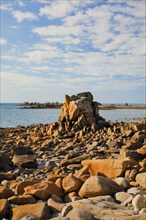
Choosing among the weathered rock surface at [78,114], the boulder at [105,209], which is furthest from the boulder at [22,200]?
the weathered rock surface at [78,114]

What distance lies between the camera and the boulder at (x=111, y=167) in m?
8.66

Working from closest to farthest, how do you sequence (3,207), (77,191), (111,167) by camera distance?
(3,207)
(77,191)
(111,167)

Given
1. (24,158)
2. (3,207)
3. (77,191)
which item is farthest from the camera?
(24,158)

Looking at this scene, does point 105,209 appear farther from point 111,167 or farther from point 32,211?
point 111,167

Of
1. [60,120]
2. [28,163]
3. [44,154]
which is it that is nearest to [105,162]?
[28,163]

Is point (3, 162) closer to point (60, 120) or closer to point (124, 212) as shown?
point (124, 212)


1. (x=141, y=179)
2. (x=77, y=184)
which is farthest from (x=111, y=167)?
(x=77, y=184)

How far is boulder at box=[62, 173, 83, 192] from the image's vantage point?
23.6 feet

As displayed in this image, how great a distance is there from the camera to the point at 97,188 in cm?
684

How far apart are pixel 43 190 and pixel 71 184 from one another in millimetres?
732

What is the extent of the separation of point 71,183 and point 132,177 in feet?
6.14

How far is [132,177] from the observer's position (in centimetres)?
827

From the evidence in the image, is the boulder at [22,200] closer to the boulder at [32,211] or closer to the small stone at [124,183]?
the boulder at [32,211]

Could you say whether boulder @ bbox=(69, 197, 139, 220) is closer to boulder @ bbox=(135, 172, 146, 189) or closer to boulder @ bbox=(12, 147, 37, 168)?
boulder @ bbox=(135, 172, 146, 189)
